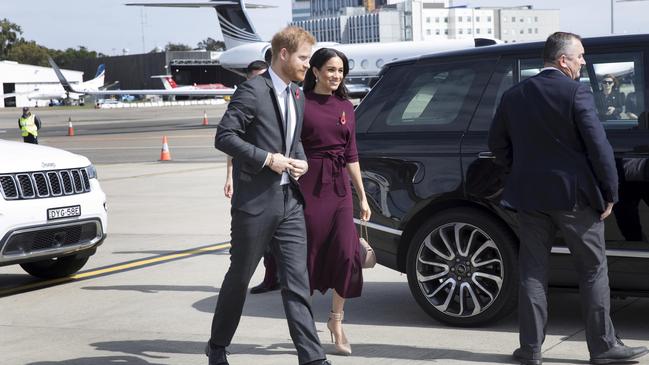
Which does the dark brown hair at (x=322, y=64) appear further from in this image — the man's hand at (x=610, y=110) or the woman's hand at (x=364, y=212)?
the man's hand at (x=610, y=110)

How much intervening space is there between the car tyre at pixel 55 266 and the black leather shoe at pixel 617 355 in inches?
194

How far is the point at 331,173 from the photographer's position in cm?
596

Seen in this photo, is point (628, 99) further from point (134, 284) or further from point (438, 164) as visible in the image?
point (134, 284)

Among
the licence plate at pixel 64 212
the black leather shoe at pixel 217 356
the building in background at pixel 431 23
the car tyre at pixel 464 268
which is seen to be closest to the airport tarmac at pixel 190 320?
the car tyre at pixel 464 268

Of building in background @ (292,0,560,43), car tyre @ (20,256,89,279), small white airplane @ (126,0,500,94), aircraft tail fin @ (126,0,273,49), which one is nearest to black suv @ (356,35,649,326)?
car tyre @ (20,256,89,279)

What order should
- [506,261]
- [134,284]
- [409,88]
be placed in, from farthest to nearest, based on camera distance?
[134,284]
[409,88]
[506,261]

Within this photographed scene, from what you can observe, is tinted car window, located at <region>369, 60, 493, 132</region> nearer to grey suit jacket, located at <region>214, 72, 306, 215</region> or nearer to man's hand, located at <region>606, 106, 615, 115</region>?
man's hand, located at <region>606, 106, 615, 115</region>

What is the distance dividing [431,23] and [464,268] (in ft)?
625

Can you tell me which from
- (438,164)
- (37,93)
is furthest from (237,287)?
(37,93)

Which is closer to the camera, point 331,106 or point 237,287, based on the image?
point 237,287

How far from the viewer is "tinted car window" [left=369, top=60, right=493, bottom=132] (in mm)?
6766

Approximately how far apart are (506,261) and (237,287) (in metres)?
1.82

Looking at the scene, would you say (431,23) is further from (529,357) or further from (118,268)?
(529,357)

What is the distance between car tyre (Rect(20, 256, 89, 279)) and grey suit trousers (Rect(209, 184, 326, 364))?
13.5 ft
